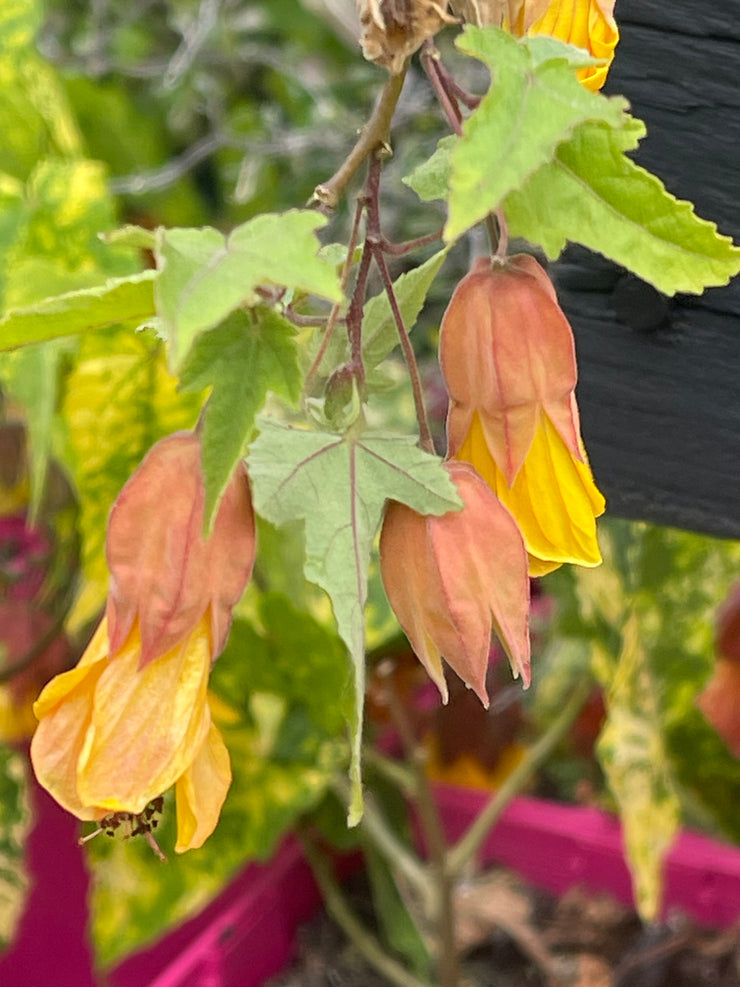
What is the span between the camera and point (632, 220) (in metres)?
0.22

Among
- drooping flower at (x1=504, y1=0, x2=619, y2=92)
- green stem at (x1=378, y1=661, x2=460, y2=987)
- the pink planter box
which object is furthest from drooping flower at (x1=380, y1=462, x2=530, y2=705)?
the pink planter box

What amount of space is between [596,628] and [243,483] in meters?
0.45

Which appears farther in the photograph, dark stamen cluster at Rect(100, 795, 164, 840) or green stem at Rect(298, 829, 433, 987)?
green stem at Rect(298, 829, 433, 987)

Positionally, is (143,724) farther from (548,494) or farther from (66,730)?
(548,494)

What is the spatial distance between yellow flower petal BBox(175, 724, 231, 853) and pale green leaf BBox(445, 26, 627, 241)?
16 cm

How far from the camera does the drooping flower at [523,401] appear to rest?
28 cm

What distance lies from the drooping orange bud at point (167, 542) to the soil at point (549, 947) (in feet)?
2.06

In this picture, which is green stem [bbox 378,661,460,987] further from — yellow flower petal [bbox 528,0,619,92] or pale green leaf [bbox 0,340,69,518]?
yellow flower petal [bbox 528,0,619,92]

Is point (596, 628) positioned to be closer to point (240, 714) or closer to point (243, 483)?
point (240, 714)

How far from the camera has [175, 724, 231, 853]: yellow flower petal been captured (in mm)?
259

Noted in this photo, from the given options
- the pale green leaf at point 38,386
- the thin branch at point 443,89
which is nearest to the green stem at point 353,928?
the pale green leaf at point 38,386

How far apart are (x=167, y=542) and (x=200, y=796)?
67 mm

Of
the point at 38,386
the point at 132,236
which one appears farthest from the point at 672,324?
the point at 38,386

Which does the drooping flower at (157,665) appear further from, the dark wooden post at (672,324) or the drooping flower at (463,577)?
the dark wooden post at (672,324)
